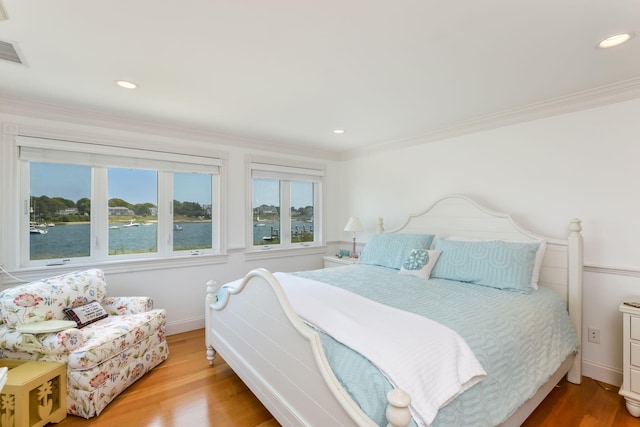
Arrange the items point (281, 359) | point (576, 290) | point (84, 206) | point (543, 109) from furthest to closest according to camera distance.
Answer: point (84, 206)
point (543, 109)
point (576, 290)
point (281, 359)

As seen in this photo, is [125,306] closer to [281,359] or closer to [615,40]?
[281,359]

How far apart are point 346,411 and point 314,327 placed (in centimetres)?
49

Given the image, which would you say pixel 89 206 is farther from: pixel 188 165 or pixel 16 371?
pixel 16 371

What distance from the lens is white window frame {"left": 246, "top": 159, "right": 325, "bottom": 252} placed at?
12.4 ft

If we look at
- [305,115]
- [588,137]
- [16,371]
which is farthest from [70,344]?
[588,137]

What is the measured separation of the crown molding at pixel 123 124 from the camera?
8.27 ft

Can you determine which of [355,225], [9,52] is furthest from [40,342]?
[355,225]

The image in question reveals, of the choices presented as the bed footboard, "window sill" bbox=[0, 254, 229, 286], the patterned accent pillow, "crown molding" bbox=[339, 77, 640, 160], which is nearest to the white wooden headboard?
"crown molding" bbox=[339, 77, 640, 160]

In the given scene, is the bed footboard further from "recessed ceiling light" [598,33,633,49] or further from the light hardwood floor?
"recessed ceiling light" [598,33,633,49]

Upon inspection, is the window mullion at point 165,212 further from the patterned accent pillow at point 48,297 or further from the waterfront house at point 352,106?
the patterned accent pillow at point 48,297

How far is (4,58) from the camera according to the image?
6.06 feet

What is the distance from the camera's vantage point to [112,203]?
9.97ft

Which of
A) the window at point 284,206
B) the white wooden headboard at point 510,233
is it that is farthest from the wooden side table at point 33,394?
the white wooden headboard at point 510,233

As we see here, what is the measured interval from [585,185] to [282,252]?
10.4ft
